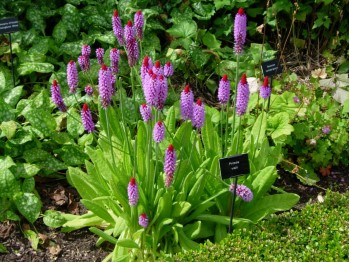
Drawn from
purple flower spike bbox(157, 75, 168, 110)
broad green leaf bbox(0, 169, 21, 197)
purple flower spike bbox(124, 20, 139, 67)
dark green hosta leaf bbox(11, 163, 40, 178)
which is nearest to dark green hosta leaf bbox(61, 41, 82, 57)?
dark green hosta leaf bbox(11, 163, 40, 178)

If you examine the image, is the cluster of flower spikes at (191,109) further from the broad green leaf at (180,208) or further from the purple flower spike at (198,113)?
the broad green leaf at (180,208)

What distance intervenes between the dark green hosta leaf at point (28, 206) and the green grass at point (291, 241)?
41.3 inches

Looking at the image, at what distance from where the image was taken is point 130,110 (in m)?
4.07

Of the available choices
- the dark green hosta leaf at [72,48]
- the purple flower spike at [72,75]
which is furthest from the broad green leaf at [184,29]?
the purple flower spike at [72,75]

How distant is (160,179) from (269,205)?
0.65 m

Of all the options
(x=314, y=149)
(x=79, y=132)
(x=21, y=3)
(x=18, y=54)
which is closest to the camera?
(x=79, y=132)

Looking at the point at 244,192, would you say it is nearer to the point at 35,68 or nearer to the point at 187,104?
the point at 187,104

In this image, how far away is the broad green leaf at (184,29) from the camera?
16.1 feet

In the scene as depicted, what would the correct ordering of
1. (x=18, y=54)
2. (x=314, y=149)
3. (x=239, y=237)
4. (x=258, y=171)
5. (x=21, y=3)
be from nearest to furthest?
(x=239, y=237)
(x=258, y=171)
(x=314, y=149)
(x=18, y=54)
(x=21, y=3)

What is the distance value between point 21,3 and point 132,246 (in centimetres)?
284

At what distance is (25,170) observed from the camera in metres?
3.61

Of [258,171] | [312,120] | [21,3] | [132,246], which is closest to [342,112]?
[312,120]

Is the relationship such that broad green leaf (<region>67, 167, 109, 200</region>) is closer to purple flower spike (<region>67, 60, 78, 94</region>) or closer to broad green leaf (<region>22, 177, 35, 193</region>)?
broad green leaf (<region>22, 177, 35, 193</region>)

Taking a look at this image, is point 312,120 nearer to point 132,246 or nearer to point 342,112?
point 342,112
